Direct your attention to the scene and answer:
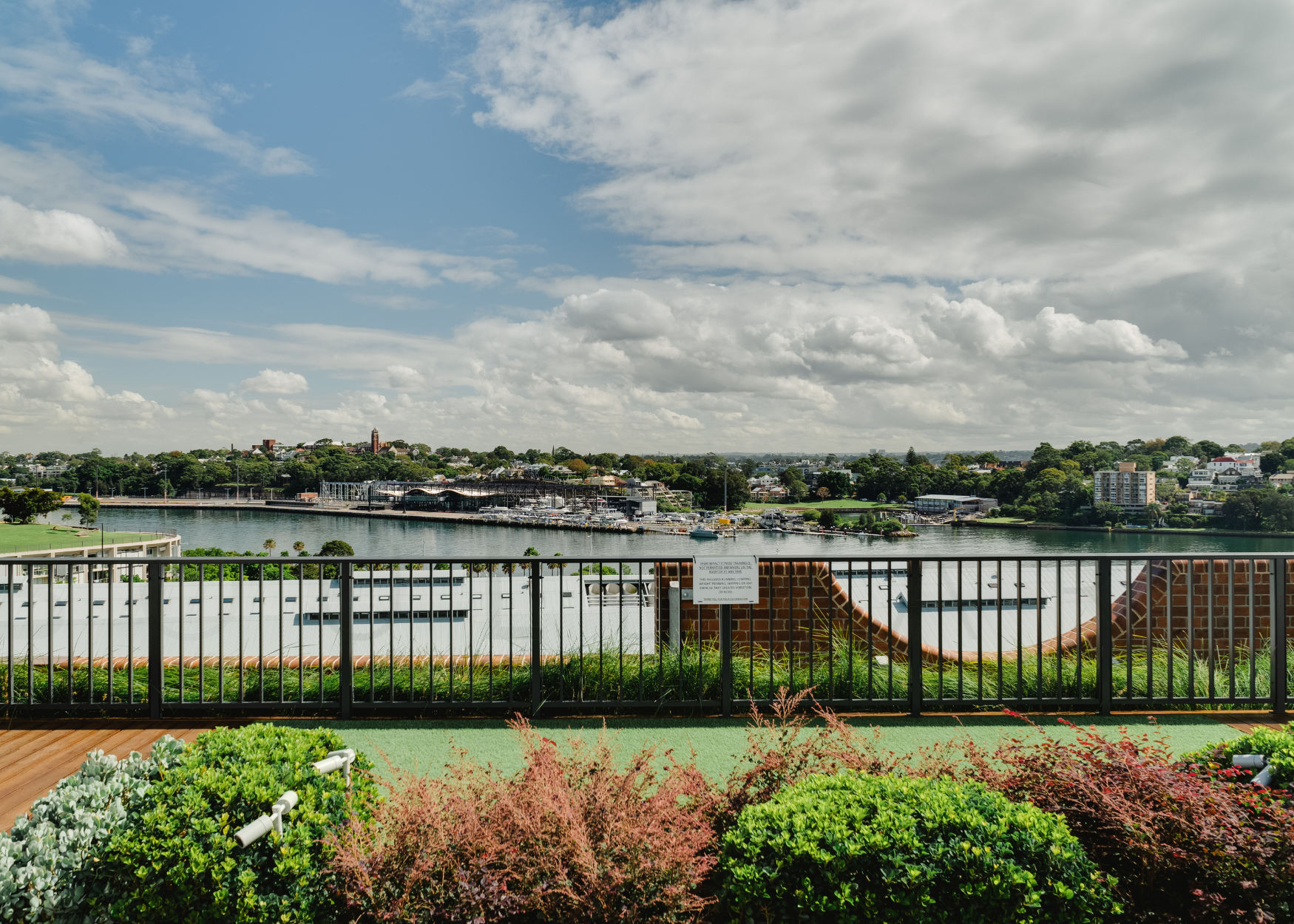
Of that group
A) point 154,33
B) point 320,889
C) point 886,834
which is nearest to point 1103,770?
point 886,834

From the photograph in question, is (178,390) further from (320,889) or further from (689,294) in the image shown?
(320,889)

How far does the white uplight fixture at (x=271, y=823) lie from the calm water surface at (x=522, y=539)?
4939cm

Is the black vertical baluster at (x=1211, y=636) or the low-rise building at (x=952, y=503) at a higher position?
the black vertical baluster at (x=1211, y=636)

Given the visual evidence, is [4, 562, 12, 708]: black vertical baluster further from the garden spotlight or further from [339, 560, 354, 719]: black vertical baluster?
the garden spotlight

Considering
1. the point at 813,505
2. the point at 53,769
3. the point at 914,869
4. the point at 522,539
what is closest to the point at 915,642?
the point at 914,869

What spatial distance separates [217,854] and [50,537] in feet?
250

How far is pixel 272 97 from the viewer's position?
960 inches

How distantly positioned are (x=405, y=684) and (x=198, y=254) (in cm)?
6581

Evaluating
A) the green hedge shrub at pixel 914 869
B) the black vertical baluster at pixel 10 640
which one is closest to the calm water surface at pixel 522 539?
the black vertical baluster at pixel 10 640

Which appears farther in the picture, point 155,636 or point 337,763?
point 155,636

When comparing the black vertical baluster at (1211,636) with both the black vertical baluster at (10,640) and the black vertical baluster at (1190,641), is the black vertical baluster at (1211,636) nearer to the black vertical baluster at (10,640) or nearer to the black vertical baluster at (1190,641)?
the black vertical baluster at (1190,641)

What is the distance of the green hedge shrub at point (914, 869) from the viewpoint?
54.7 inches

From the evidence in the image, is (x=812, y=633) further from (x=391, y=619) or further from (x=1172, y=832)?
(x=391, y=619)

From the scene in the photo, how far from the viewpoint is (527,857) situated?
1500 millimetres
